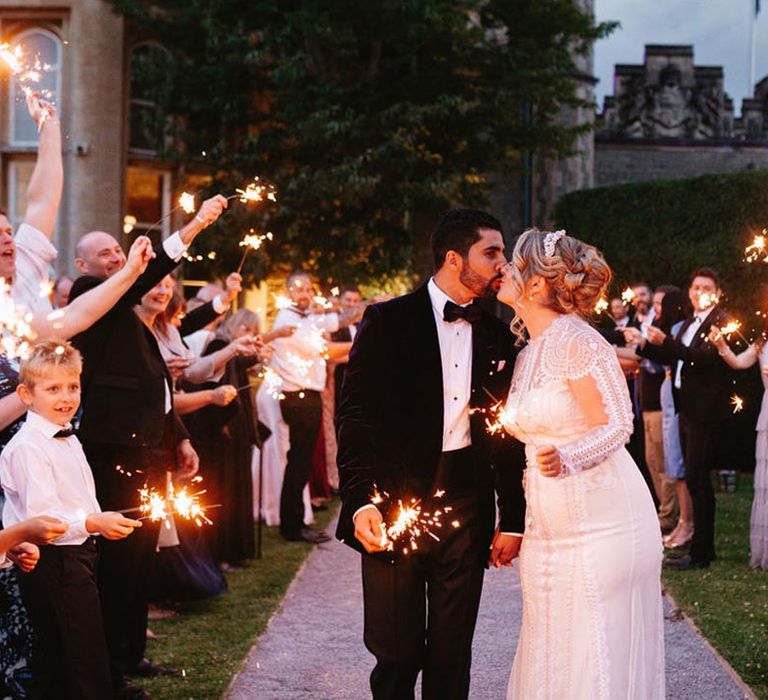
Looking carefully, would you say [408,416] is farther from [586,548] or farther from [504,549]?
[586,548]

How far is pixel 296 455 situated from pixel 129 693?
200 inches

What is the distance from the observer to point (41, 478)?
440 cm

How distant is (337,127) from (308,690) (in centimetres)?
1347

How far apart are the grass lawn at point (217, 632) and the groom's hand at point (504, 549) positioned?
2.03m

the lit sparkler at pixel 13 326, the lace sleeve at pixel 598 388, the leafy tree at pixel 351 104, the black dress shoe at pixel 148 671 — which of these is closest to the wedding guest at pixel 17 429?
the lit sparkler at pixel 13 326

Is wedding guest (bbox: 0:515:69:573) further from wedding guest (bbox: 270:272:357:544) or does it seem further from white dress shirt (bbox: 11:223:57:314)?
wedding guest (bbox: 270:272:357:544)

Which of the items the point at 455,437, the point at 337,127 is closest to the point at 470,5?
the point at 337,127

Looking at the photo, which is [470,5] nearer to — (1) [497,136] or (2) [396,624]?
(1) [497,136]

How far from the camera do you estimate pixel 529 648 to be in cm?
419

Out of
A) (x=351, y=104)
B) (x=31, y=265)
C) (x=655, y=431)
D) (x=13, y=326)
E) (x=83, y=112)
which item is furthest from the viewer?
(x=83, y=112)

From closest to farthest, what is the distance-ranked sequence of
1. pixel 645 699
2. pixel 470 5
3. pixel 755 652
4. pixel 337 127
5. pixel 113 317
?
pixel 645 699 < pixel 113 317 < pixel 755 652 < pixel 337 127 < pixel 470 5

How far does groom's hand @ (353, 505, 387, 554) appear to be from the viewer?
413cm

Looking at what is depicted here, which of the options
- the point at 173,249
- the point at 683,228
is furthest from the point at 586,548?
the point at 683,228

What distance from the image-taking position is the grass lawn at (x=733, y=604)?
6.38 m
